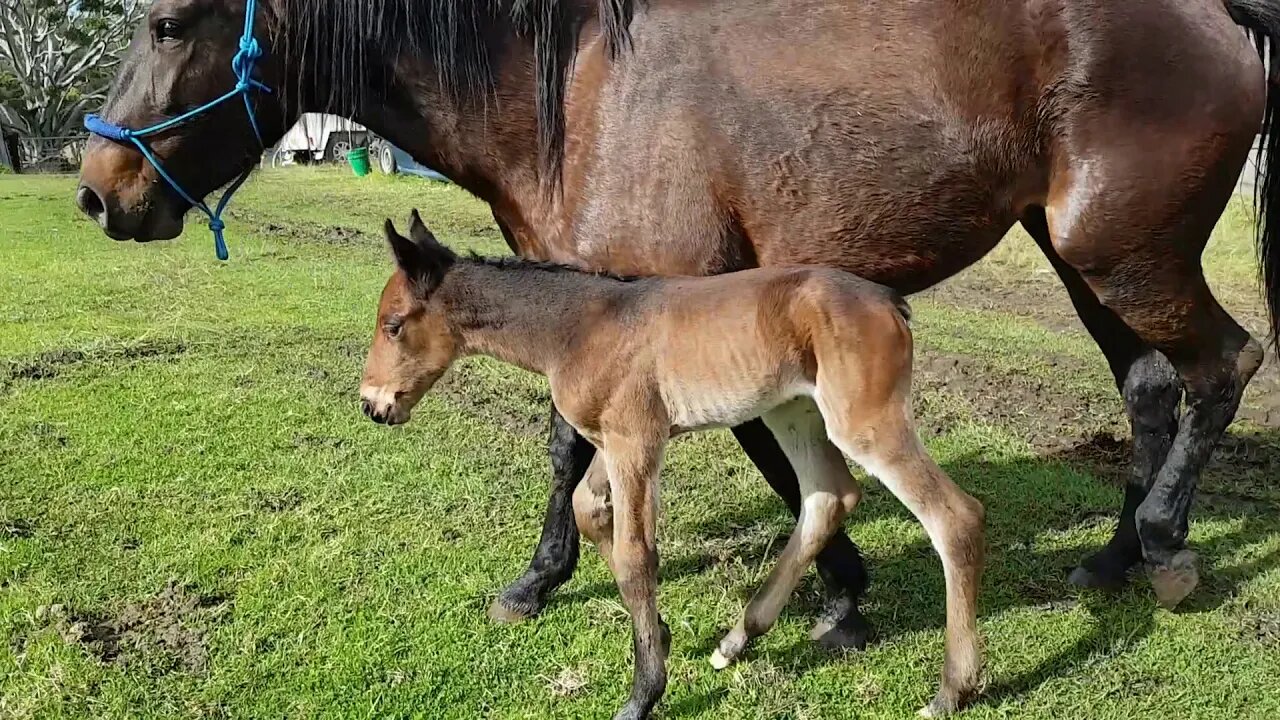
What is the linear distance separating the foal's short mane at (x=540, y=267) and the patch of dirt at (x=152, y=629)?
1.50 m

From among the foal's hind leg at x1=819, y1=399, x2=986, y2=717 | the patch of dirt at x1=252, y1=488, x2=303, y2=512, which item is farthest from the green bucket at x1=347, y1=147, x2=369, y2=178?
the foal's hind leg at x1=819, y1=399, x2=986, y2=717

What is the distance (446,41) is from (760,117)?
0.96 m

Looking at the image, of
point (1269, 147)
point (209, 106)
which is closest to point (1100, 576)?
point (1269, 147)

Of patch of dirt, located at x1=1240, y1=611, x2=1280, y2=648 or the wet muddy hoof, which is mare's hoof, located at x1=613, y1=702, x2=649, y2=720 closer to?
the wet muddy hoof

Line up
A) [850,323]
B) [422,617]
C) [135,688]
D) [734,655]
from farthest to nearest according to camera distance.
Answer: [422,617], [734,655], [135,688], [850,323]

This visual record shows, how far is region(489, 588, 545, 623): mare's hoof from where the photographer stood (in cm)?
325

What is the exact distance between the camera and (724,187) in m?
2.79

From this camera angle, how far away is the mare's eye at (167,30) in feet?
8.93

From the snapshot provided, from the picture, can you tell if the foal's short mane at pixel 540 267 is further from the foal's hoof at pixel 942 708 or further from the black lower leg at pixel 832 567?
the foal's hoof at pixel 942 708

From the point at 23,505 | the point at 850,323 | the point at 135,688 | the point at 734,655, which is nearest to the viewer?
the point at 850,323

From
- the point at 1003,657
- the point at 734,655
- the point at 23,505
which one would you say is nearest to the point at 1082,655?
the point at 1003,657

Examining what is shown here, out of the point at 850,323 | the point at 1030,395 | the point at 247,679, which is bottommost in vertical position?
the point at 1030,395

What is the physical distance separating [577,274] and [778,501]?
1827mm

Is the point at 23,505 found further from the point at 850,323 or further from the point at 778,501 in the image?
the point at 850,323
